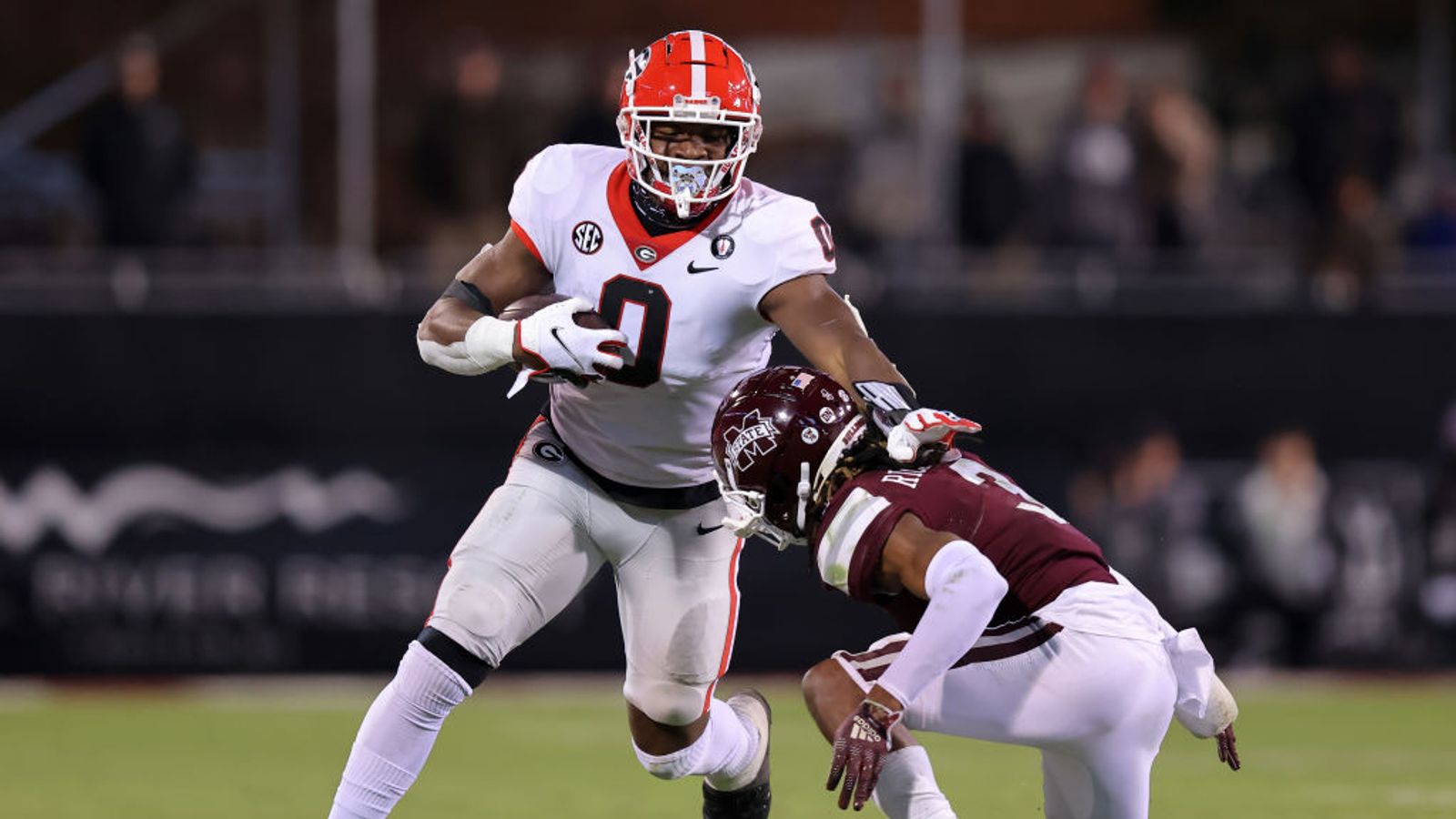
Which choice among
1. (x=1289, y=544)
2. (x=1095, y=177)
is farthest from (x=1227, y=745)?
(x=1095, y=177)

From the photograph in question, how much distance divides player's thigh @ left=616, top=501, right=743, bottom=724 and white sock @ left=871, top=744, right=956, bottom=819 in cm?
93

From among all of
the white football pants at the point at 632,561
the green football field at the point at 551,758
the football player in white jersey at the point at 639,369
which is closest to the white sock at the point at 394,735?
the football player in white jersey at the point at 639,369

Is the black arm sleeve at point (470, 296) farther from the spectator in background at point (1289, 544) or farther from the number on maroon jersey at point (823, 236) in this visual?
the spectator in background at point (1289, 544)

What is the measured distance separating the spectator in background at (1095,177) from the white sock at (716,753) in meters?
5.40

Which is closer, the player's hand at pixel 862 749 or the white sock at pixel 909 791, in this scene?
the player's hand at pixel 862 749

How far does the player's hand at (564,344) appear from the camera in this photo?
14.9 ft

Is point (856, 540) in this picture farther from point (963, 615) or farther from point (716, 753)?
point (716, 753)

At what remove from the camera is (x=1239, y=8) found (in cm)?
1228

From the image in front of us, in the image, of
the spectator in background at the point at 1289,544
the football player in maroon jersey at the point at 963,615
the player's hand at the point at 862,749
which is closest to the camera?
the player's hand at the point at 862,749

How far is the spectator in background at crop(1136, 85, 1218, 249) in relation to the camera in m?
10.5

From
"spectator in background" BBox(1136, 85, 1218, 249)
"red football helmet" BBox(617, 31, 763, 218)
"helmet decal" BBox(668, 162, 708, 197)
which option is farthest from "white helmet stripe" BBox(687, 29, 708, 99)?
"spectator in background" BBox(1136, 85, 1218, 249)

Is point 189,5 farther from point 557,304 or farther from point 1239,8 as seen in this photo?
point 557,304

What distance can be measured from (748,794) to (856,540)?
153 centimetres

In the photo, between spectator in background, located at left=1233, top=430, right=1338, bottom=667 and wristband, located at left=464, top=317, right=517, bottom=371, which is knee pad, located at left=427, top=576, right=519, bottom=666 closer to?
wristband, located at left=464, top=317, right=517, bottom=371
